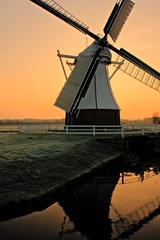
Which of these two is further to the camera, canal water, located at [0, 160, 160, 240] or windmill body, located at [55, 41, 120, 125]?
windmill body, located at [55, 41, 120, 125]

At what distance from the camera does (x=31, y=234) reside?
9492mm

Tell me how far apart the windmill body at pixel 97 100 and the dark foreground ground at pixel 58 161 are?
10.1 ft

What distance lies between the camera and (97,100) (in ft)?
97.9

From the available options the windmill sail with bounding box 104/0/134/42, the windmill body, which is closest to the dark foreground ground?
the windmill body

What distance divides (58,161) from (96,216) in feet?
22.9

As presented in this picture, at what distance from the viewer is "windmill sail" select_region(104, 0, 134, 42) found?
29.6 meters

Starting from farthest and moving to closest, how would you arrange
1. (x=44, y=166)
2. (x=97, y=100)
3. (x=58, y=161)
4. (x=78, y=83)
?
(x=97, y=100)
(x=78, y=83)
(x=58, y=161)
(x=44, y=166)

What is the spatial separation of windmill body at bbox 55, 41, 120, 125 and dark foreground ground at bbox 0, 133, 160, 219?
121 inches

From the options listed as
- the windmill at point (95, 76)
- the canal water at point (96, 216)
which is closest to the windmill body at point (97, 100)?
the windmill at point (95, 76)

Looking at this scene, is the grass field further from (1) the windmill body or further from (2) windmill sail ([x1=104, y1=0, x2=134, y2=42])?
(2) windmill sail ([x1=104, y1=0, x2=134, y2=42])

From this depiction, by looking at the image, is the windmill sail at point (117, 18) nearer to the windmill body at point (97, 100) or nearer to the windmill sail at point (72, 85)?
the windmill body at point (97, 100)

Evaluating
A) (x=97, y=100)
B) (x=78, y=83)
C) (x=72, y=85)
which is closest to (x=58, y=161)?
(x=78, y=83)

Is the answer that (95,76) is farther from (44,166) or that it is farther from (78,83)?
(44,166)

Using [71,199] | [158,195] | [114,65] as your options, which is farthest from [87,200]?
[114,65]
